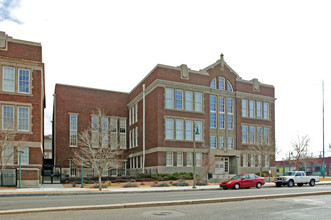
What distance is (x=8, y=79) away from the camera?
3438cm

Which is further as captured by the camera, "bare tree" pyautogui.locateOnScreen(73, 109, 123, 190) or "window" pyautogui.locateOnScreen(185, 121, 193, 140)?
"window" pyautogui.locateOnScreen(185, 121, 193, 140)

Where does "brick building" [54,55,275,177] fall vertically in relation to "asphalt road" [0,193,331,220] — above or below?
above

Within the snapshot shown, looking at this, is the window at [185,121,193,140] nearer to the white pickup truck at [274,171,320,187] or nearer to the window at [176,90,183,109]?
the window at [176,90,183,109]

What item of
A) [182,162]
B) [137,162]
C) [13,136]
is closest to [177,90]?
[182,162]

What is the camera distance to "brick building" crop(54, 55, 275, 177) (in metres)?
45.0

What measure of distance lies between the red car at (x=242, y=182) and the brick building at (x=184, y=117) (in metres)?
12.4

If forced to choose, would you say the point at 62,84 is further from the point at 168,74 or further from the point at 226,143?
the point at 226,143

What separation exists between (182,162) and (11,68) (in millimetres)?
24188

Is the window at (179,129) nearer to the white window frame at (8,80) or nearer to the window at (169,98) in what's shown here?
the window at (169,98)

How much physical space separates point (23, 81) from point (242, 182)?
24.5 metres

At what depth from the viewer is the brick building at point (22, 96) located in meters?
33.9

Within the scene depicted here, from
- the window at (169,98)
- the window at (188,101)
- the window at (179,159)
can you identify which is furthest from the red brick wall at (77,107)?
the window at (179,159)

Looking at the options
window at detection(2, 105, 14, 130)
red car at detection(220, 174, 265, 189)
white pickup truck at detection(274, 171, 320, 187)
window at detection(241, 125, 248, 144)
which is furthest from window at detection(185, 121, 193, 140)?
window at detection(2, 105, 14, 130)

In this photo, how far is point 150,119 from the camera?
47.3 meters
